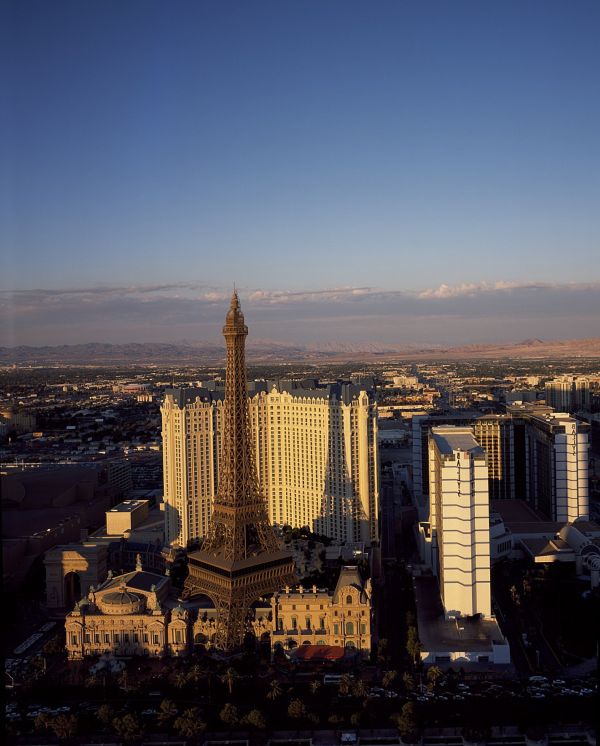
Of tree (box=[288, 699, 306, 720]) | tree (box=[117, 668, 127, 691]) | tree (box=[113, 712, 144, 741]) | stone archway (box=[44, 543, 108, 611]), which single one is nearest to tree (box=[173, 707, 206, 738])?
tree (box=[113, 712, 144, 741])

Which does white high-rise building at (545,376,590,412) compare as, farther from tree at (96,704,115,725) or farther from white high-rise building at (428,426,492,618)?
tree at (96,704,115,725)

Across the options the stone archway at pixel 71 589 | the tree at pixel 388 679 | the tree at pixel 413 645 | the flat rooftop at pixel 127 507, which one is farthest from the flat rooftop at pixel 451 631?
the flat rooftop at pixel 127 507

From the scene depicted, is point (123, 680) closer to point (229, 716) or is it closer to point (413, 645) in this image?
point (229, 716)

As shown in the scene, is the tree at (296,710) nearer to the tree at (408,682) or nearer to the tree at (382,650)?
the tree at (408,682)

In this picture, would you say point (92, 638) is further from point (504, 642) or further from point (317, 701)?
point (504, 642)

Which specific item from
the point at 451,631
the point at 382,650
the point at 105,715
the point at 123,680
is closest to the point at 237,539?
the point at 382,650

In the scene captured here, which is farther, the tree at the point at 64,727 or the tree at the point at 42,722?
the tree at the point at 42,722
